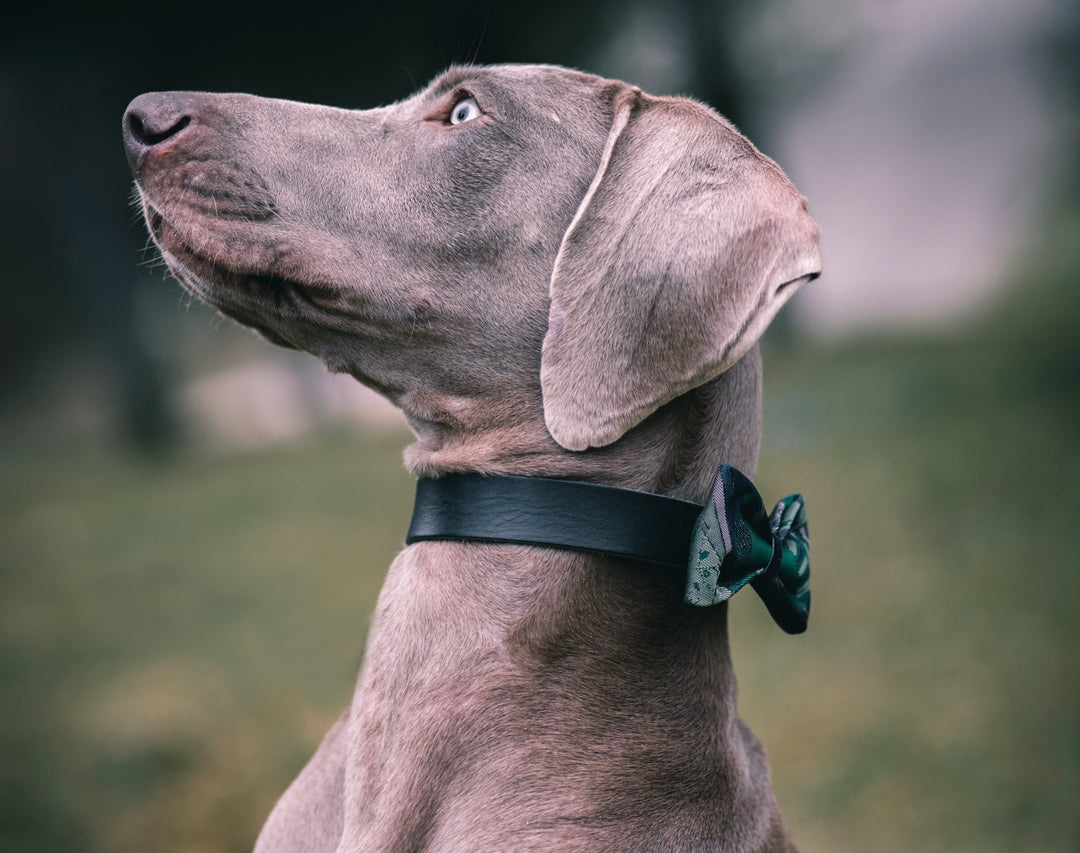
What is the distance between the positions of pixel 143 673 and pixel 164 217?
5.21 meters

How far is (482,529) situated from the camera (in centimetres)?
191

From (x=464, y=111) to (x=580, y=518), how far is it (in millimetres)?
1008

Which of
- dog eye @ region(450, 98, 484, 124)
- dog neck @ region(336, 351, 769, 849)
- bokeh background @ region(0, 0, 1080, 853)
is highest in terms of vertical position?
dog eye @ region(450, 98, 484, 124)

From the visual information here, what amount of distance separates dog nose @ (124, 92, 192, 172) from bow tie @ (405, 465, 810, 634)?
0.93m

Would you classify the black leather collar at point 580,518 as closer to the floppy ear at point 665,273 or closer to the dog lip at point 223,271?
the floppy ear at point 665,273

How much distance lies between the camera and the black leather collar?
1.83 meters

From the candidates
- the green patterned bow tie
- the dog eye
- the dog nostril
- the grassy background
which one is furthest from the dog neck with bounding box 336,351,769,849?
the grassy background

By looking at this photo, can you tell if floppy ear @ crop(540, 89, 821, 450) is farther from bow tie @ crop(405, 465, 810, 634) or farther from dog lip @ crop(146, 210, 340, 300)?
dog lip @ crop(146, 210, 340, 300)

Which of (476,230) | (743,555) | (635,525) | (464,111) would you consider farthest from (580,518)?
(464,111)

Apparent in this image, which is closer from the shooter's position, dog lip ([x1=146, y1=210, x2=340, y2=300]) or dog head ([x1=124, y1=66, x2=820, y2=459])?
dog head ([x1=124, y1=66, x2=820, y2=459])

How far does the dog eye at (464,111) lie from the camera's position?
7.06 ft

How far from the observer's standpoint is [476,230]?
2.03 meters

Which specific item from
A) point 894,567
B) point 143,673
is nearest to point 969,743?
point 894,567

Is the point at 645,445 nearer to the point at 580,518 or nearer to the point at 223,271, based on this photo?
the point at 580,518
